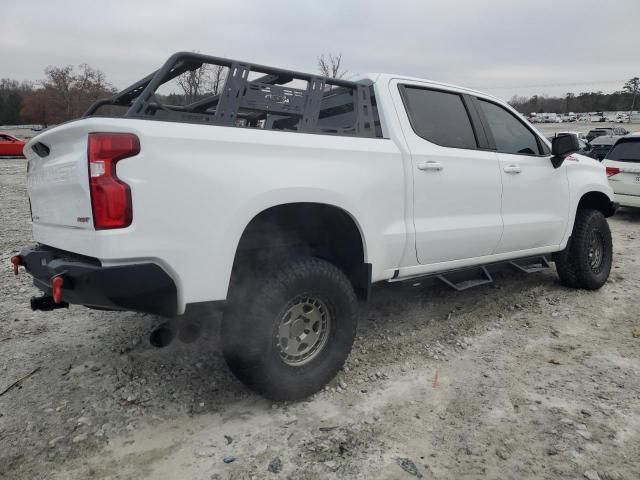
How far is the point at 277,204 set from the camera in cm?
242

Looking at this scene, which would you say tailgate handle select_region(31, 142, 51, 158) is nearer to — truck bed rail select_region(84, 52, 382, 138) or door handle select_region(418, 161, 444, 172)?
truck bed rail select_region(84, 52, 382, 138)

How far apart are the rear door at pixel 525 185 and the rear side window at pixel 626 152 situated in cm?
583

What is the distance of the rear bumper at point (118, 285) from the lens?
2020 mm

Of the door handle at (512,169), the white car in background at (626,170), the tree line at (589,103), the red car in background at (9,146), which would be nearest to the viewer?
the door handle at (512,169)

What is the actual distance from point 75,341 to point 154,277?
1.86 meters

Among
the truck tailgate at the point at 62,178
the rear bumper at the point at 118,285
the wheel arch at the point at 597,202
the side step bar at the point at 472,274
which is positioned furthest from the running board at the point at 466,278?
the truck tailgate at the point at 62,178

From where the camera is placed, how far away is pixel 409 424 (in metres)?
2.49

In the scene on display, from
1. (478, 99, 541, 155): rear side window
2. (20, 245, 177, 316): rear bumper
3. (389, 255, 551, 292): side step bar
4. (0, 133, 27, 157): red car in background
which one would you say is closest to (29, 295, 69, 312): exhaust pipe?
(20, 245, 177, 316): rear bumper

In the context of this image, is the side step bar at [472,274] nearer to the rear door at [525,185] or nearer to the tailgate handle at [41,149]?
the rear door at [525,185]

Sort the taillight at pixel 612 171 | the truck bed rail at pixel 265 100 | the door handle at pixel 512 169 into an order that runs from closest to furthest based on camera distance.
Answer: the truck bed rail at pixel 265 100 < the door handle at pixel 512 169 < the taillight at pixel 612 171

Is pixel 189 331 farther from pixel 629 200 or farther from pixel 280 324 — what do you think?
pixel 629 200

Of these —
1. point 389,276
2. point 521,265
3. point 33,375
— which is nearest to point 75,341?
point 33,375

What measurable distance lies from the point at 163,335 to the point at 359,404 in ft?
3.90

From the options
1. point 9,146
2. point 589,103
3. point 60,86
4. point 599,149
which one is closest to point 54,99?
point 60,86
